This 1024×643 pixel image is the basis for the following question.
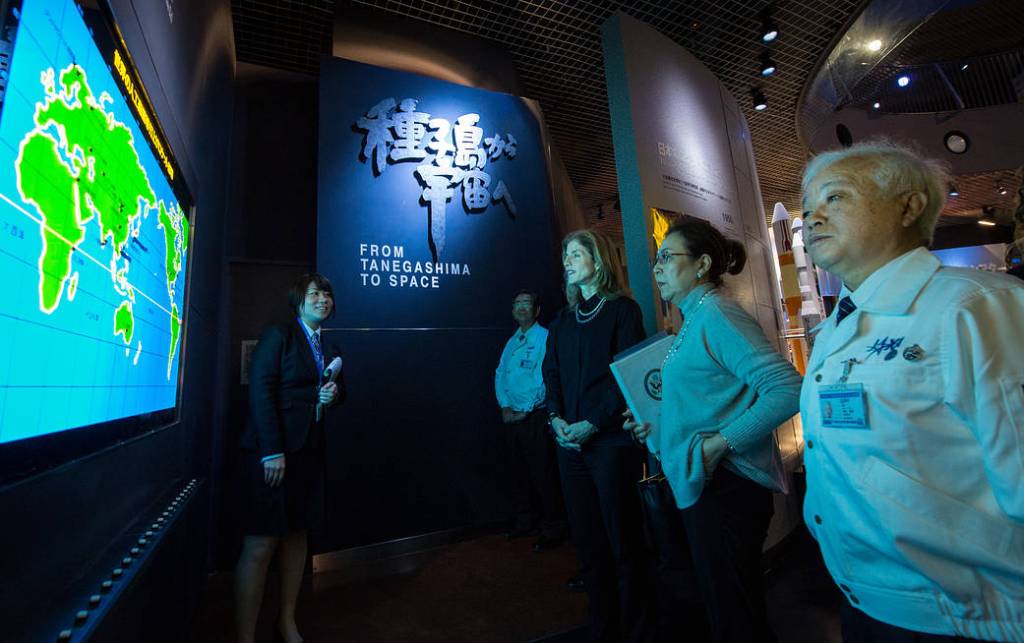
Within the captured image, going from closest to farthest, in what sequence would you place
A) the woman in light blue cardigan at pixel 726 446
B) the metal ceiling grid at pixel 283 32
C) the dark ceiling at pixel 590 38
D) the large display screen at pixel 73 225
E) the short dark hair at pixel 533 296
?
the large display screen at pixel 73 225 < the woman in light blue cardigan at pixel 726 446 < the short dark hair at pixel 533 296 < the metal ceiling grid at pixel 283 32 < the dark ceiling at pixel 590 38

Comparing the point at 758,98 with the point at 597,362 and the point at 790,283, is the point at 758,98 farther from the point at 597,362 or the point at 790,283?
the point at 597,362

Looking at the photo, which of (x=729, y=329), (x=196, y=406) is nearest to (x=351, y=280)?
(x=196, y=406)

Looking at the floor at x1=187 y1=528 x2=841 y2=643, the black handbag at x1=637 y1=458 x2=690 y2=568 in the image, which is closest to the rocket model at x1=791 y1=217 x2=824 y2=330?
the floor at x1=187 y1=528 x2=841 y2=643

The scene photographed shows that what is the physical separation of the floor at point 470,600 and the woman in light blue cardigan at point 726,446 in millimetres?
1077

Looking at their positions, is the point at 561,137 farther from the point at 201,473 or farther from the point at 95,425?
the point at 95,425

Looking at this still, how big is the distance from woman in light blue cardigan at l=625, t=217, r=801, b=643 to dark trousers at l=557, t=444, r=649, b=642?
1.20ft

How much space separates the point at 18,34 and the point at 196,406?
203 cm

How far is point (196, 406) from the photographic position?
224cm

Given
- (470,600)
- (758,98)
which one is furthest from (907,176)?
(758,98)

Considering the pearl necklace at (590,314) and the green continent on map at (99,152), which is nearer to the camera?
the green continent on map at (99,152)

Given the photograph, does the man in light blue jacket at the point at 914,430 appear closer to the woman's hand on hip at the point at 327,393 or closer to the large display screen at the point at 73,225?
the large display screen at the point at 73,225

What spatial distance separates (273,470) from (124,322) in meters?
0.97

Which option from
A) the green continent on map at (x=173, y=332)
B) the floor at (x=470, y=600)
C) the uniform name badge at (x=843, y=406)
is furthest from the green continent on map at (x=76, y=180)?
the floor at (x=470, y=600)

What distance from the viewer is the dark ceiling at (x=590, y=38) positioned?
3771 mm
